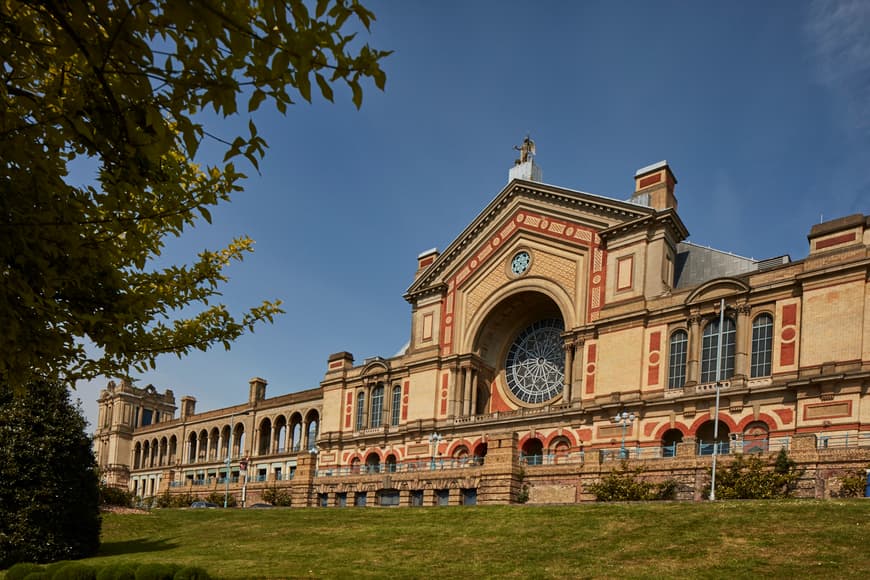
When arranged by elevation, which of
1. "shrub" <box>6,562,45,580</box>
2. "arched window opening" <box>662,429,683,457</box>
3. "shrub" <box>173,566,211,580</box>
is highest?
"arched window opening" <box>662,429,683,457</box>

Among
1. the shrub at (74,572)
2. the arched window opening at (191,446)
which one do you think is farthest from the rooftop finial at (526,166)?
the arched window opening at (191,446)

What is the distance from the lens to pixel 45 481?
958 inches

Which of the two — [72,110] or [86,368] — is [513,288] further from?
[72,110]

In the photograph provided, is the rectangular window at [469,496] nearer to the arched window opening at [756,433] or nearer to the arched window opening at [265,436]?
the arched window opening at [756,433]

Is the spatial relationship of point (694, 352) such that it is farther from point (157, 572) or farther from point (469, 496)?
point (157, 572)

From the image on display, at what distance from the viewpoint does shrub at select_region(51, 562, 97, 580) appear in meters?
16.5

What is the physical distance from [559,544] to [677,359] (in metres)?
19.4

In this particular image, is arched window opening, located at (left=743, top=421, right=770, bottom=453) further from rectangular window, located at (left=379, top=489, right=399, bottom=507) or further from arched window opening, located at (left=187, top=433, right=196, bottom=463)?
arched window opening, located at (left=187, top=433, right=196, bottom=463)

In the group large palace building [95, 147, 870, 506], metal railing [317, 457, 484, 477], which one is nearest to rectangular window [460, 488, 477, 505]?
large palace building [95, 147, 870, 506]

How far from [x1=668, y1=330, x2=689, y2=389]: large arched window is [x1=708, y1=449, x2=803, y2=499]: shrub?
8.02 metres

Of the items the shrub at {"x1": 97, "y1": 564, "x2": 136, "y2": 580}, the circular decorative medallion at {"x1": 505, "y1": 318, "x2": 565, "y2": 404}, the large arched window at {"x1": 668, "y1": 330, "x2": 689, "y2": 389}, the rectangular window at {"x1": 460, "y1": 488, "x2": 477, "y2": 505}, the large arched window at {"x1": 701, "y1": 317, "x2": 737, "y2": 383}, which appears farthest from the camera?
the circular decorative medallion at {"x1": 505, "y1": 318, "x2": 565, "y2": 404}

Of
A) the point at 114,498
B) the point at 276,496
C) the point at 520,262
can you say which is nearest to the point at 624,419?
the point at 520,262

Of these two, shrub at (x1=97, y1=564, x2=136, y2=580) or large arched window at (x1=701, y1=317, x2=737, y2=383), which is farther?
large arched window at (x1=701, y1=317, x2=737, y2=383)

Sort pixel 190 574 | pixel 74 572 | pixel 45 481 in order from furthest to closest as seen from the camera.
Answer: pixel 45 481 → pixel 74 572 → pixel 190 574
